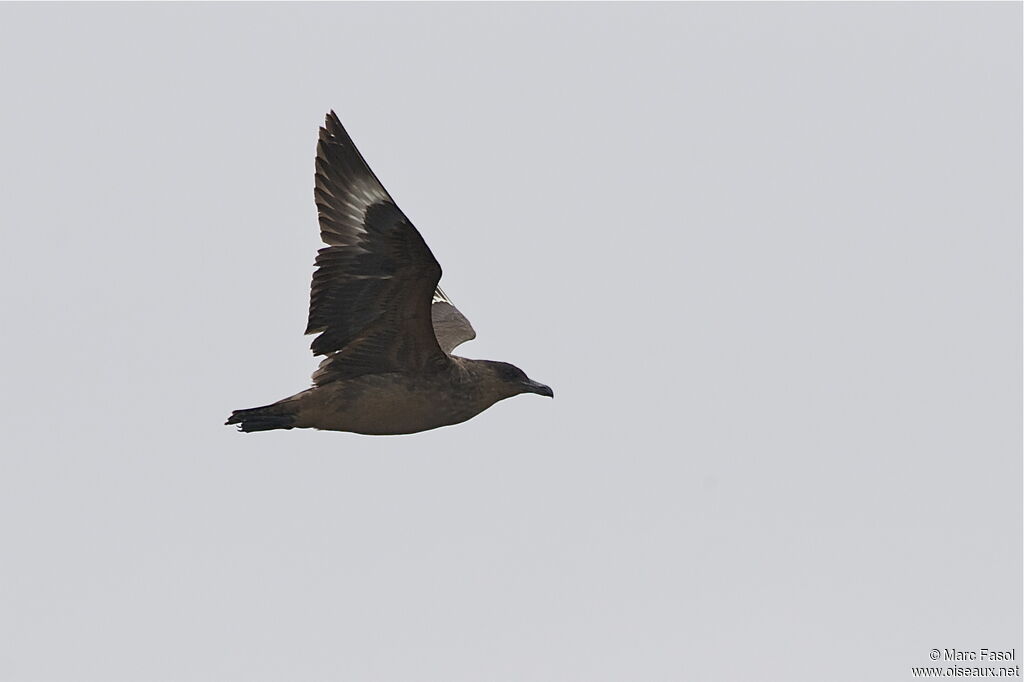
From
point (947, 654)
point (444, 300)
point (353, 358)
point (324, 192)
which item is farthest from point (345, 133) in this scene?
point (947, 654)

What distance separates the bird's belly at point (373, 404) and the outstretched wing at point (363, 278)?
4.4 inches

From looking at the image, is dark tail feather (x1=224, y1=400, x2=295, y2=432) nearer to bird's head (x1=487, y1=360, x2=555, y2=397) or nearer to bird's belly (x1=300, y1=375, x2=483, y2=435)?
bird's belly (x1=300, y1=375, x2=483, y2=435)

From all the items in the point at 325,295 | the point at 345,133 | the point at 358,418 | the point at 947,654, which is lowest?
the point at 947,654

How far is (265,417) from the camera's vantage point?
529 inches

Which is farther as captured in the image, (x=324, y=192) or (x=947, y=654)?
(x=947, y=654)

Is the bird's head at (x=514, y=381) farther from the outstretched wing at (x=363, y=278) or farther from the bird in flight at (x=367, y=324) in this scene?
the outstretched wing at (x=363, y=278)

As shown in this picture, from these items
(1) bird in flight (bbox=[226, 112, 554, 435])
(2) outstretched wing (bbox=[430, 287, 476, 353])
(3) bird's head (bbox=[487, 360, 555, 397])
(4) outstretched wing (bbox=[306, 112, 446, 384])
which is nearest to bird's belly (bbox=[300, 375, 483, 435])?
(1) bird in flight (bbox=[226, 112, 554, 435])

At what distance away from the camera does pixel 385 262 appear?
13070mm

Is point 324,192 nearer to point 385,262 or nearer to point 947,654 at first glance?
point 385,262

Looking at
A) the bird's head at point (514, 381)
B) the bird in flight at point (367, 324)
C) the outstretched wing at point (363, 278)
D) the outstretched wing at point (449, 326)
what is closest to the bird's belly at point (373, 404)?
the bird in flight at point (367, 324)

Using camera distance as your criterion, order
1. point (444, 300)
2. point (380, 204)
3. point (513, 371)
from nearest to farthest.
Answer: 1. point (380, 204)
2. point (513, 371)
3. point (444, 300)

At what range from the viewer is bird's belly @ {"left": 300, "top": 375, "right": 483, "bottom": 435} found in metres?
13.5

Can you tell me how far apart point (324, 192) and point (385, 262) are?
29.6 inches

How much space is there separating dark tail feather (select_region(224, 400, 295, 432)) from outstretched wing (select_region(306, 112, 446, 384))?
322 millimetres
